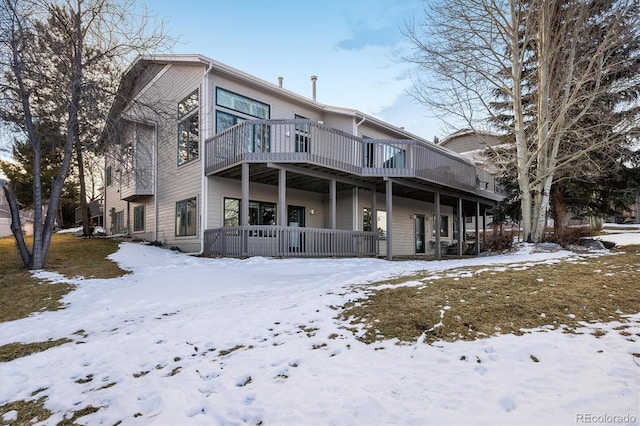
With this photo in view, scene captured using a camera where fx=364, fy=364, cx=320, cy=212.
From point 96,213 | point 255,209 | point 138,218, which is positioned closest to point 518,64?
point 255,209

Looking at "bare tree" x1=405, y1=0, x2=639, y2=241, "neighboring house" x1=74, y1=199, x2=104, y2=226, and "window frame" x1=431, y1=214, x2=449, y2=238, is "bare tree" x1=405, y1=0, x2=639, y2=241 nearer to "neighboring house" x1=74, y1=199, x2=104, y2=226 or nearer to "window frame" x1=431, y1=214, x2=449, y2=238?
"window frame" x1=431, y1=214, x2=449, y2=238

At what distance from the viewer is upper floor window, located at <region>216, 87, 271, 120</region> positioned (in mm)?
12734

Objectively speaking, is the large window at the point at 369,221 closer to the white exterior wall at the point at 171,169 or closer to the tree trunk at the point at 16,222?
the white exterior wall at the point at 171,169

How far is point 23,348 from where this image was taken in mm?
4129

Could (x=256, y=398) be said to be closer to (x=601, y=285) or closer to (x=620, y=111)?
(x=601, y=285)

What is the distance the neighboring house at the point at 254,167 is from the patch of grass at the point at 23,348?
20.3ft

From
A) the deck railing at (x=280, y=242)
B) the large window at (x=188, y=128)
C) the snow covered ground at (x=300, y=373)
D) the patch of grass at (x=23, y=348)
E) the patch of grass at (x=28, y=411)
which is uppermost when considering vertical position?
the large window at (x=188, y=128)

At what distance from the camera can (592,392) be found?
7.86ft

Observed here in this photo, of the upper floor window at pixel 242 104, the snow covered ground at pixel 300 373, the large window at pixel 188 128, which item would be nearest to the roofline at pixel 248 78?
the upper floor window at pixel 242 104

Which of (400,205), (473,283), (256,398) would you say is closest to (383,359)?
(256,398)

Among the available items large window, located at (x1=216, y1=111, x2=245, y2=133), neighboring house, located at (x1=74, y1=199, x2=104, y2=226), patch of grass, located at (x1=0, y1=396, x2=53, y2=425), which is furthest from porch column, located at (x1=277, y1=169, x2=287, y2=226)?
neighboring house, located at (x1=74, y1=199, x2=104, y2=226)

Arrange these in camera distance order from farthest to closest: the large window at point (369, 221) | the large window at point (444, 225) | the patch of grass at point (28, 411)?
the large window at point (444, 225) → the large window at point (369, 221) → the patch of grass at point (28, 411)

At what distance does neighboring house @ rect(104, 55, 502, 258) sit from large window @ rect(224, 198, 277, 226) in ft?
0.13

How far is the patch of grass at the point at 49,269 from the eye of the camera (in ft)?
19.6
